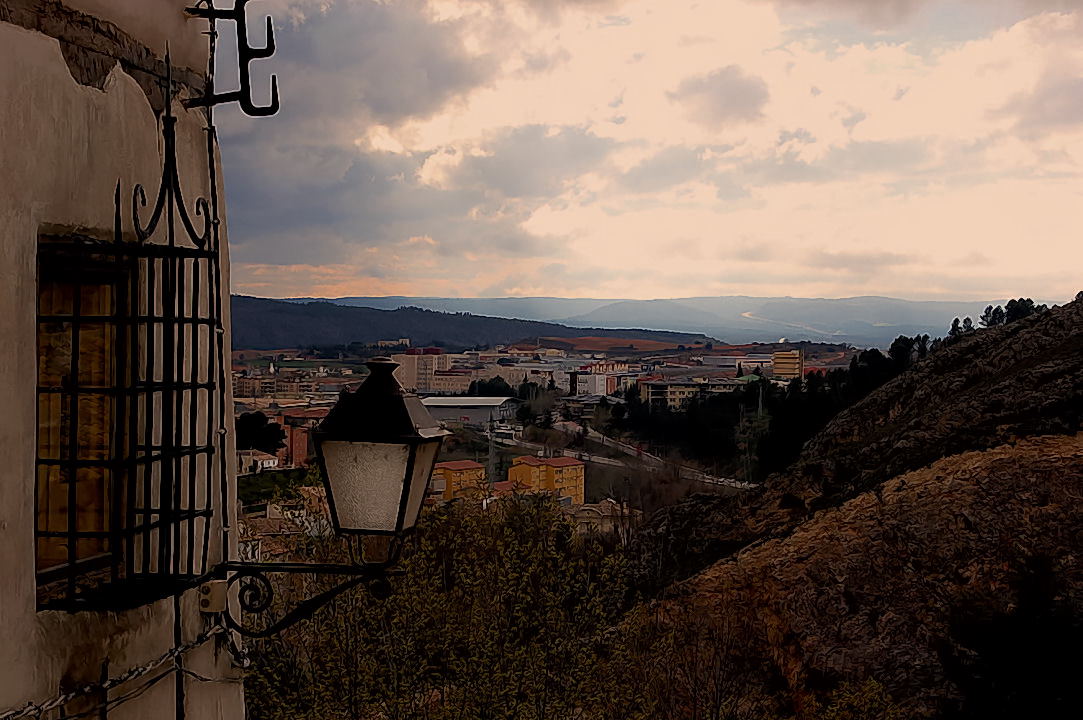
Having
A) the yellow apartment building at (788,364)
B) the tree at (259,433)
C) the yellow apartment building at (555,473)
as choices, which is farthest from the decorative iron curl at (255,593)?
the yellow apartment building at (788,364)

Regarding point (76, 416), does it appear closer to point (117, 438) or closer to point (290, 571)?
point (117, 438)

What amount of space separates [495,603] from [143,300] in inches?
275

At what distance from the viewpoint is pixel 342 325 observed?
65188mm

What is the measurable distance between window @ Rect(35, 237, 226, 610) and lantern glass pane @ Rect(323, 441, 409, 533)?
0.40 metres

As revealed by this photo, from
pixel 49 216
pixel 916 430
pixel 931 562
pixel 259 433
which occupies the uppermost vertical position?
pixel 49 216

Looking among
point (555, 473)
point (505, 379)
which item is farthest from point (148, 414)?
point (505, 379)

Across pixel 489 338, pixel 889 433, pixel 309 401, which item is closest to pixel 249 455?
pixel 309 401

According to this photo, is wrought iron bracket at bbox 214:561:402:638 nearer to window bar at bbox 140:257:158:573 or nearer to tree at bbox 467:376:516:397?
window bar at bbox 140:257:158:573

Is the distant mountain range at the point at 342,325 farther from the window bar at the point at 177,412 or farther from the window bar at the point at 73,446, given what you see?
the window bar at the point at 73,446

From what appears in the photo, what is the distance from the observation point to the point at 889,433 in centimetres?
2212

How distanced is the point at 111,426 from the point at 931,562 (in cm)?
1614

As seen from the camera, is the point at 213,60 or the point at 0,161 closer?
the point at 0,161

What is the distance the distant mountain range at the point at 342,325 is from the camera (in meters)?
57.4

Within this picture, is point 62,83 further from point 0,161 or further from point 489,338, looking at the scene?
point 489,338
